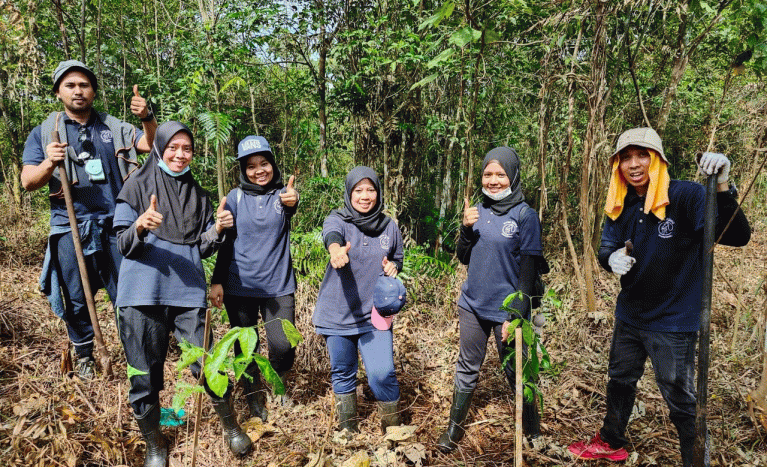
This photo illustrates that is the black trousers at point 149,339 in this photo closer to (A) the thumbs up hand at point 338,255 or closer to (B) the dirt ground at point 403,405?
(B) the dirt ground at point 403,405

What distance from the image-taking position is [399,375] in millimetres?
4078

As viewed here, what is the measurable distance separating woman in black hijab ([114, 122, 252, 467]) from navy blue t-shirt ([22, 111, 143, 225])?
697 mm

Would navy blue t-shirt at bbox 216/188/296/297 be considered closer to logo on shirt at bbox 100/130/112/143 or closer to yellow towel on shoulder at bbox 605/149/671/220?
logo on shirt at bbox 100/130/112/143

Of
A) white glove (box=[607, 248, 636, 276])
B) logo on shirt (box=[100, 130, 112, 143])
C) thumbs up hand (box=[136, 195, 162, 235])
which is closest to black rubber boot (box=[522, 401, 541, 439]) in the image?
white glove (box=[607, 248, 636, 276])

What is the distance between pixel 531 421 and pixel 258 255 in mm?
2166

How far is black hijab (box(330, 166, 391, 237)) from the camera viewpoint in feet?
9.94

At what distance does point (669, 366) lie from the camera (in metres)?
2.41

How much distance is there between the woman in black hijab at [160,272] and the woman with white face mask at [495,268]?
151 cm

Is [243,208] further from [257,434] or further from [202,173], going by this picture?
[202,173]

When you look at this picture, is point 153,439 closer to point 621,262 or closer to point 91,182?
point 91,182

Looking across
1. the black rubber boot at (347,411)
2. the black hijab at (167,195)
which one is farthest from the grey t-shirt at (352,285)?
the black hijab at (167,195)

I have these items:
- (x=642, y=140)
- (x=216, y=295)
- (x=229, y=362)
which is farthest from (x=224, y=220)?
(x=642, y=140)

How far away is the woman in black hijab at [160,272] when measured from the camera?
2609 mm

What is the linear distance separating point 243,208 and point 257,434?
157 centimetres
